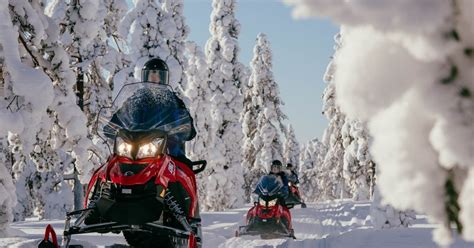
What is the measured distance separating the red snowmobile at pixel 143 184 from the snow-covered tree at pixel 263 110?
117 feet

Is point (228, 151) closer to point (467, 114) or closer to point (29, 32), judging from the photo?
point (29, 32)

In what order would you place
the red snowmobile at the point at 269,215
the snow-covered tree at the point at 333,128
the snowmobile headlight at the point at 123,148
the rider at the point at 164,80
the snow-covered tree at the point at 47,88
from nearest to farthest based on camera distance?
the snowmobile headlight at the point at 123,148
the rider at the point at 164,80
the snow-covered tree at the point at 47,88
the red snowmobile at the point at 269,215
the snow-covered tree at the point at 333,128

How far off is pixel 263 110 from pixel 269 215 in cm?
3118

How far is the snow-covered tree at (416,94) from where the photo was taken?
4.44ft

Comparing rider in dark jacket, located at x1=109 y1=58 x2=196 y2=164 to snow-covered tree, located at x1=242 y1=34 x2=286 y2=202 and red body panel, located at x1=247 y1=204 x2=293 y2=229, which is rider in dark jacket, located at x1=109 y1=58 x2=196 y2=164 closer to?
red body panel, located at x1=247 y1=204 x2=293 y2=229

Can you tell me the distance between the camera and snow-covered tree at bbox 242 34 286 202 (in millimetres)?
42844

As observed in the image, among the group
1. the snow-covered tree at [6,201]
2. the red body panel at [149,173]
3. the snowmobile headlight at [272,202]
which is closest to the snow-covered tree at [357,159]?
the snowmobile headlight at [272,202]

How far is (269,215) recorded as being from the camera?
12844 millimetres

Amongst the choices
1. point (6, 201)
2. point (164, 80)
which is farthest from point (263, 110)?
point (164, 80)

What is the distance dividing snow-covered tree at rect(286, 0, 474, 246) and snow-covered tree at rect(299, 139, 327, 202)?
192 ft

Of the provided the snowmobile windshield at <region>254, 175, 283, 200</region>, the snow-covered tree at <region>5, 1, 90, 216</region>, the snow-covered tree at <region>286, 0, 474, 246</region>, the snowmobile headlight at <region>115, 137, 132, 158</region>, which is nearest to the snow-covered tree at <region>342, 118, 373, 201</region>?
the snowmobile windshield at <region>254, 175, 283, 200</region>

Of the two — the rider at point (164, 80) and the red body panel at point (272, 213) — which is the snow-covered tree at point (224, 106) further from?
the rider at point (164, 80)

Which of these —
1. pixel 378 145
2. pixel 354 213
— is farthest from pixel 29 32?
pixel 354 213

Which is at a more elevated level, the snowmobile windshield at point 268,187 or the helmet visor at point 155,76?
the helmet visor at point 155,76
